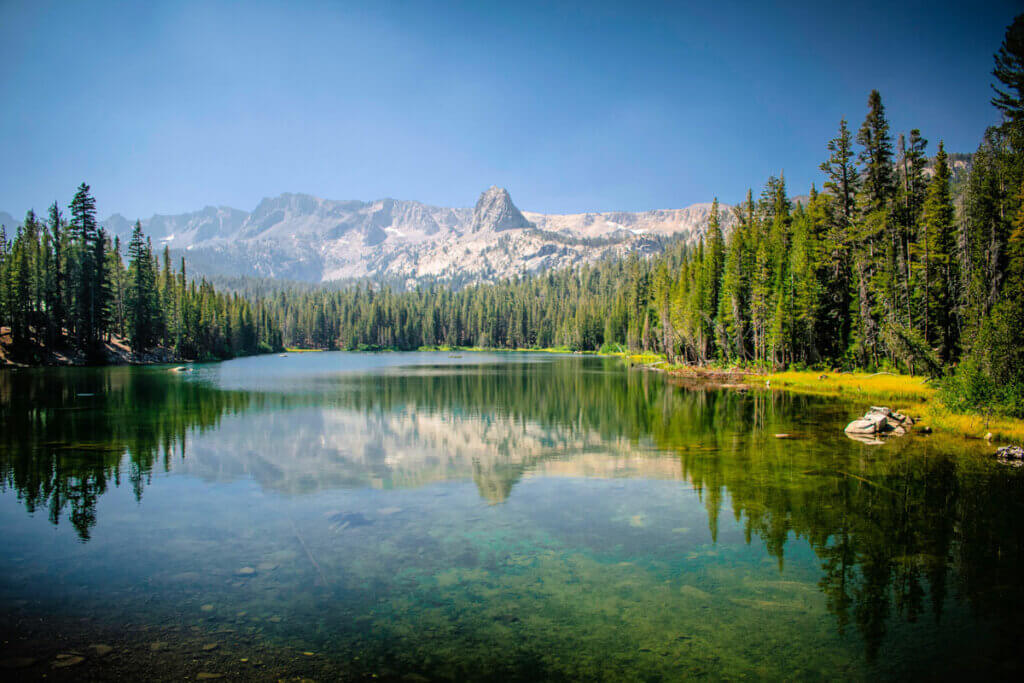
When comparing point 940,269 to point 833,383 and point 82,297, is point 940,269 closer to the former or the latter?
point 833,383

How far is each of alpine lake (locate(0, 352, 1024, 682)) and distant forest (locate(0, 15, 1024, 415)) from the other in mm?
14793

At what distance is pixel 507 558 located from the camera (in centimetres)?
1117

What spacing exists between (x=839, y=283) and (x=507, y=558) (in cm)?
5341

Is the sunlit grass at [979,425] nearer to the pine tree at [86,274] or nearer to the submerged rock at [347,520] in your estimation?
the submerged rock at [347,520]

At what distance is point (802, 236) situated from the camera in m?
54.7

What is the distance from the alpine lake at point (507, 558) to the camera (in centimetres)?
756

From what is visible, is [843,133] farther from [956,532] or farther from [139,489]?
[139,489]

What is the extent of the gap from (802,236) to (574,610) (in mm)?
55816

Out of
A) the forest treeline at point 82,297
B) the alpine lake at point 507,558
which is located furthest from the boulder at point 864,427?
the forest treeline at point 82,297

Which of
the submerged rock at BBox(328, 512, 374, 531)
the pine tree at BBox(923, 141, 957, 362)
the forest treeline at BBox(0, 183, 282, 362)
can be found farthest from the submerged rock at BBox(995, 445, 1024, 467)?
the forest treeline at BBox(0, 183, 282, 362)

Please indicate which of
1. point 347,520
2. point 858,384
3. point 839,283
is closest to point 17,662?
point 347,520

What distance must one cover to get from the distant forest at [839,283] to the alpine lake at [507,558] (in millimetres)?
14793

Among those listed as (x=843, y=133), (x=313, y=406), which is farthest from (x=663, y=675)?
(x=843, y=133)

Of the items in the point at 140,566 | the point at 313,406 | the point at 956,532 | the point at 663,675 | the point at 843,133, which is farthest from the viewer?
the point at 843,133
